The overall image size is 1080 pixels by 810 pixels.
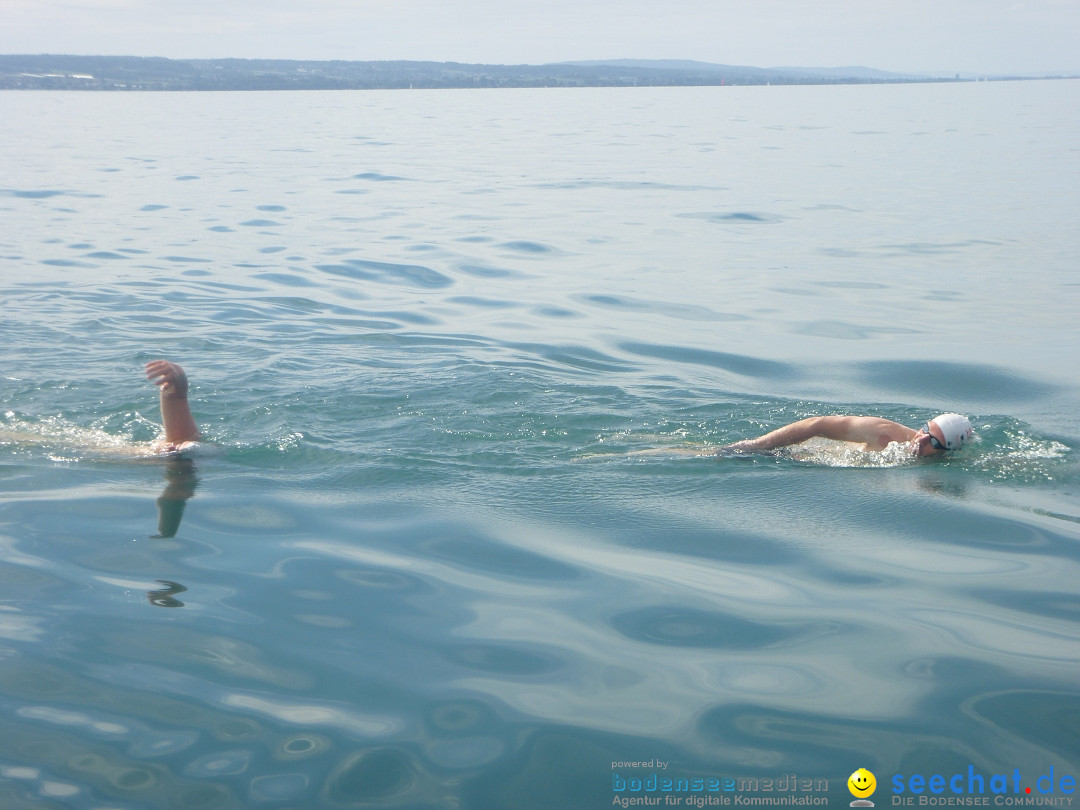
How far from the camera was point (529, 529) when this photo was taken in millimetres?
6500

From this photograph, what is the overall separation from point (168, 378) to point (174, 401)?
0.69ft

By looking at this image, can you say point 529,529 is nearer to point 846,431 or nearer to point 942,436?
point 846,431

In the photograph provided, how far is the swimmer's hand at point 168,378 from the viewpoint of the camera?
7246 mm

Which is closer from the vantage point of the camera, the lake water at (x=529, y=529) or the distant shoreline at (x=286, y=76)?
the lake water at (x=529, y=529)

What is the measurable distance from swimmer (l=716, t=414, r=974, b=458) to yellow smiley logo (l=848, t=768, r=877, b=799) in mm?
3898

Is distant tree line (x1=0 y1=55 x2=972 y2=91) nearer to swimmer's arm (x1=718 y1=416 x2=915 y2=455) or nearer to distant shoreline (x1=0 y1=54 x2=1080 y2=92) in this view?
distant shoreline (x1=0 y1=54 x2=1080 y2=92)

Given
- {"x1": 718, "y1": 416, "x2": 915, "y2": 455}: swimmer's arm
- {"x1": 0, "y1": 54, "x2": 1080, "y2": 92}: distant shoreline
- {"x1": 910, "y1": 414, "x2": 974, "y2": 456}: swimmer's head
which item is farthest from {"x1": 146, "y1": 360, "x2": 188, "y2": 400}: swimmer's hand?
{"x1": 0, "y1": 54, "x2": 1080, "y2": 92}: distant shoreline

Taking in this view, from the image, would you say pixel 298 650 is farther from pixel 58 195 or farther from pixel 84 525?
pixel 58 195

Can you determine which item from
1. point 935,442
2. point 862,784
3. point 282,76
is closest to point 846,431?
point 935,442

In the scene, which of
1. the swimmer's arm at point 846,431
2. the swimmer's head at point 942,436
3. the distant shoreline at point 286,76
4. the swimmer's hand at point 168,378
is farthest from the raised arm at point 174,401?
the distant shoreline at point 286,76

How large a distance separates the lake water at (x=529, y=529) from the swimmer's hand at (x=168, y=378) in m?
0.55

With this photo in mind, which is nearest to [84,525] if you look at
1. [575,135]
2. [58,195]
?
[58,195]

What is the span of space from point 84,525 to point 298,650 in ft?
7.63

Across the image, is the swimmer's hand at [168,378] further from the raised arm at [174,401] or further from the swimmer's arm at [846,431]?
the swimmer's arm at [846,431]
